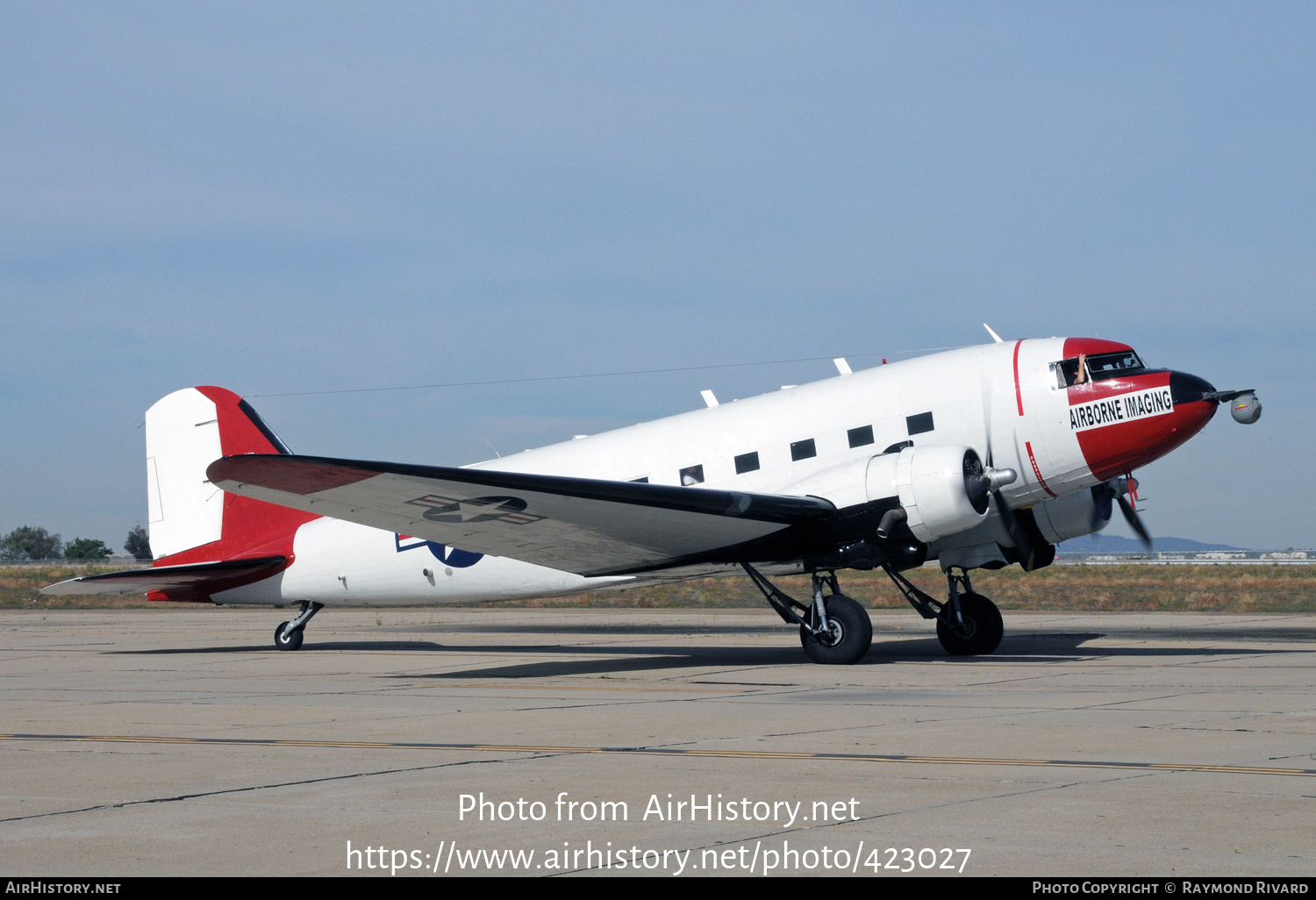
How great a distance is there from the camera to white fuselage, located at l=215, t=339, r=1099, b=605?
18.1 metres

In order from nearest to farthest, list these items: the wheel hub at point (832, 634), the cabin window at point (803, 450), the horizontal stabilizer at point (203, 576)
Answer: the wheel hub at point (832, 634)
the cabin window at point (803, 450)
the horizontal stabilizer at point (203, 576)

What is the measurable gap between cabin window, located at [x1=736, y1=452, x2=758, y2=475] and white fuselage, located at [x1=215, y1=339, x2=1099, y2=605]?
31 millimetres

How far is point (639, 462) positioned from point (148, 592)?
407 inches

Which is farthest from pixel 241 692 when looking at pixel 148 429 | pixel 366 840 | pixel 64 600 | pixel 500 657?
pixel 64 600

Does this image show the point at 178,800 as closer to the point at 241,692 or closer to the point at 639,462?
the point at 241,692

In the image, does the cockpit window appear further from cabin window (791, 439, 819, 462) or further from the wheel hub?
the wheel hub

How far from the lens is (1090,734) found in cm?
1021

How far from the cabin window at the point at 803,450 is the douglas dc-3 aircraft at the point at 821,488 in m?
0.03

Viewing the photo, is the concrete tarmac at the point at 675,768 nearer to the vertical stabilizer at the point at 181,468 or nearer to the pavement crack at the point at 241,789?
the pavement crack at the point at 241,789

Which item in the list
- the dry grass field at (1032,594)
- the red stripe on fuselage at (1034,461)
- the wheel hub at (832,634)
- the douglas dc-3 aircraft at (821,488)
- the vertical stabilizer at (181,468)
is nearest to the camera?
the douglas dc-3 aircraft at (821,488)

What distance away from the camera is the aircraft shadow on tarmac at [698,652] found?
18.6 m

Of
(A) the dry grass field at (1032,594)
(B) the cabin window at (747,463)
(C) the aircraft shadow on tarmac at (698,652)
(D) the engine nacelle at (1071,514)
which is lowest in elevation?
(A) the dry grass field at (1032,594)

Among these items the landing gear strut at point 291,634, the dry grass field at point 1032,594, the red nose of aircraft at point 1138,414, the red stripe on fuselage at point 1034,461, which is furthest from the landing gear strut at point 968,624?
the dry grass field at point 1032,594

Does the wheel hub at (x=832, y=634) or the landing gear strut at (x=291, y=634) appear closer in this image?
the wheel hub at (x=832, y=634)
